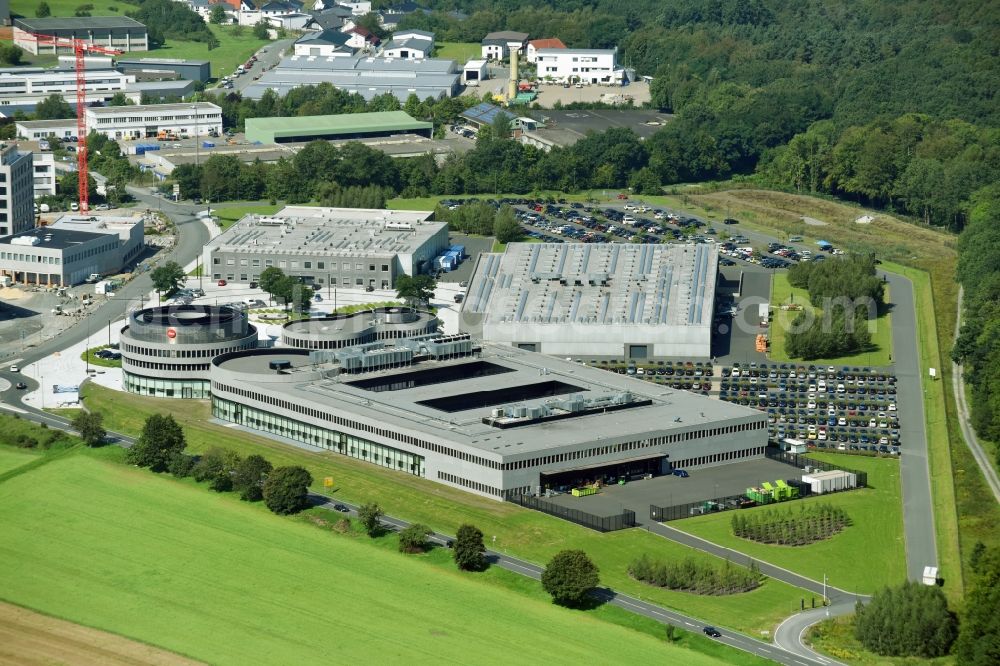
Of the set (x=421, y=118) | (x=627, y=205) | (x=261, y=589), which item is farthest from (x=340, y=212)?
(x=261, y=589)

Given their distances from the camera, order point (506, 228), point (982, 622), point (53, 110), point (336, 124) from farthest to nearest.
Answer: point (53, 110) < point (336, 124) < point (506, 228) < point (982, 622)

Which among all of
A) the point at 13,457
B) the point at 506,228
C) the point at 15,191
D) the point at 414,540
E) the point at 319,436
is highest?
the point at 15,191

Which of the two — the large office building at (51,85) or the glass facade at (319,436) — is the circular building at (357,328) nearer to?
the glass facade at (319,436)

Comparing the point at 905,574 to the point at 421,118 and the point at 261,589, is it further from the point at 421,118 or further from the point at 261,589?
the point at 421,118

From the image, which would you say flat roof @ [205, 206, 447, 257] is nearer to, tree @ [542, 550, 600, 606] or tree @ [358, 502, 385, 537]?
tree @ [358, 502, 385, 537]

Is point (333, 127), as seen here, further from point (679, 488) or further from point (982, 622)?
point (982, 622)

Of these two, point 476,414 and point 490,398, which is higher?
point 490,398

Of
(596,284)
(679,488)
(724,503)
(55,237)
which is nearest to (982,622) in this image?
(724,503)
